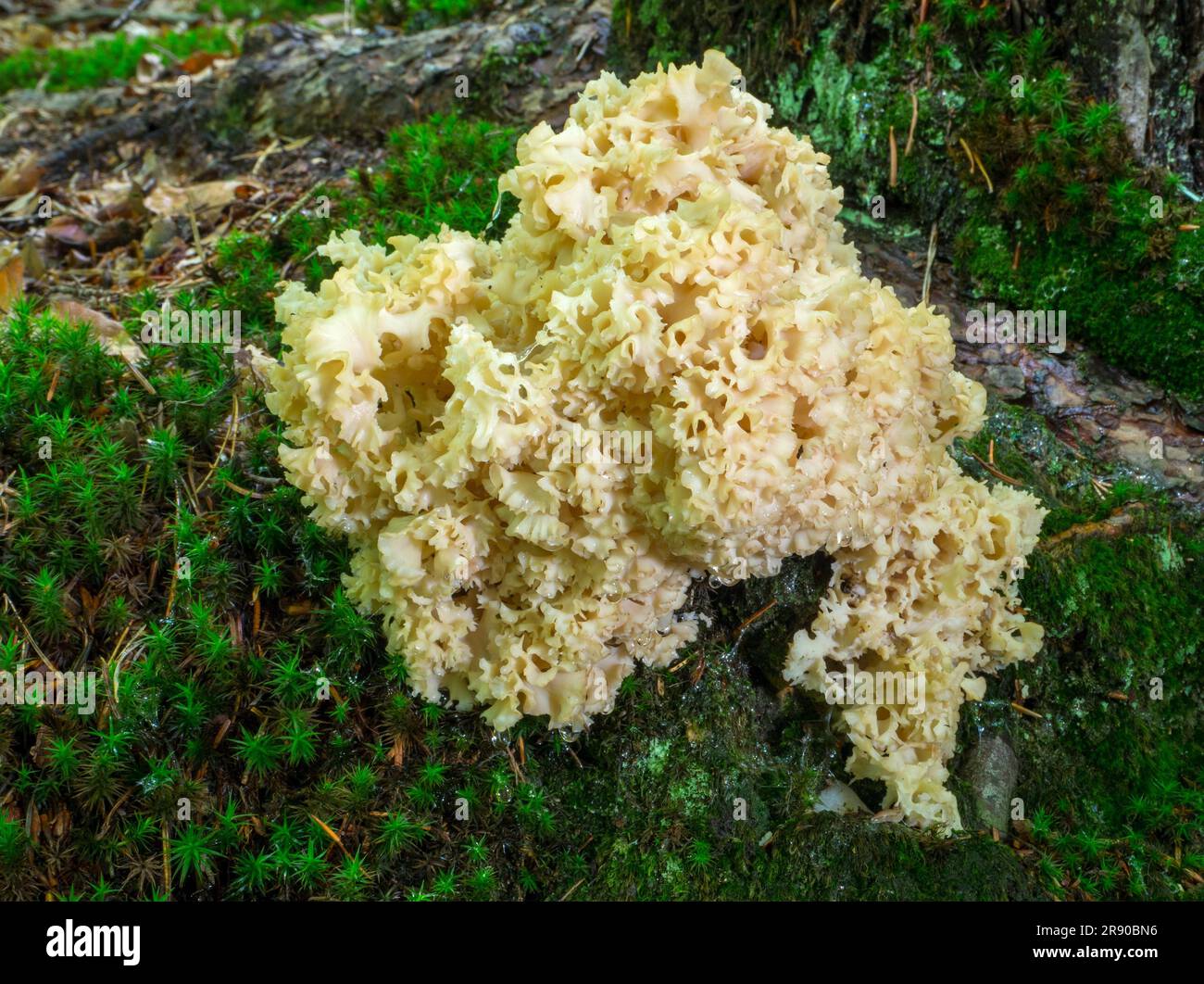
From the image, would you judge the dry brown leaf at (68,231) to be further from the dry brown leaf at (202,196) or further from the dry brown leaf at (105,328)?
the dry brown leaf at (105,328)

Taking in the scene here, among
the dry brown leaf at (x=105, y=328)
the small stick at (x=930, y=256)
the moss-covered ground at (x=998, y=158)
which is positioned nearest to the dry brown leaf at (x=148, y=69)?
the dry brown leaf at (x=105, y=328)

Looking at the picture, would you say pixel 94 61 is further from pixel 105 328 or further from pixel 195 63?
pixel 105 328

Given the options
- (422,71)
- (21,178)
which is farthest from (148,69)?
(422,71)

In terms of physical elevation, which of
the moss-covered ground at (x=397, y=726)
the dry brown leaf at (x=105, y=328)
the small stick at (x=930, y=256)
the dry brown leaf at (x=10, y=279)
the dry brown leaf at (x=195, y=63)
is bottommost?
the moss-covered ground at (x=397, y=726)

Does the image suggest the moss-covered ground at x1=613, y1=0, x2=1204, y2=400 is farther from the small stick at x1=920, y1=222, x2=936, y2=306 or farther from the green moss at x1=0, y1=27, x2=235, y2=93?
the green moss at x1=0, y1=27, x2=235, y2=93

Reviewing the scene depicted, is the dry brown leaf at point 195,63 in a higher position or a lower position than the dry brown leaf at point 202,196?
higher

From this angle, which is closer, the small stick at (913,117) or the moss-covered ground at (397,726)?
the moss-covered ground at (397,726)

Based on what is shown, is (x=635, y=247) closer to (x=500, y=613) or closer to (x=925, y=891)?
(x=500, y=613)

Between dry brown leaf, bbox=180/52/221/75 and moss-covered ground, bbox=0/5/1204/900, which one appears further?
dry brown leaf, bbox=180/52/221/75

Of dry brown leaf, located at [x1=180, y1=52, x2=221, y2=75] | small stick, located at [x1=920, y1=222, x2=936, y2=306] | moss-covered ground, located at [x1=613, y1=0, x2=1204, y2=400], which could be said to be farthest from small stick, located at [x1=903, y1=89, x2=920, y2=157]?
dry brown leaf, located at [x1=180, y1=52, x2=221, y2=75]

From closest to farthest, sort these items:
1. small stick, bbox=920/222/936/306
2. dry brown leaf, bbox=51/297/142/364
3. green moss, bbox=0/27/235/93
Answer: dry brown leaf, bbox=51/297/142/364 → small stick, bbox=920/222/936/306 → green moss, bbox=0/27/235/93
